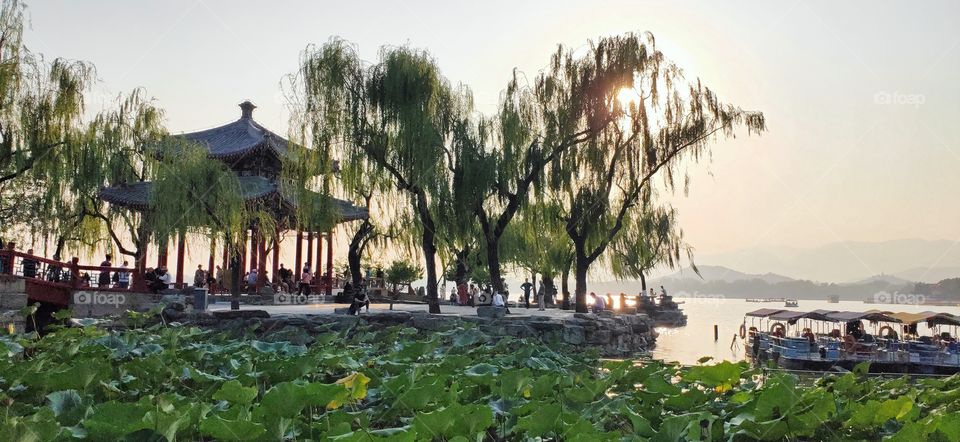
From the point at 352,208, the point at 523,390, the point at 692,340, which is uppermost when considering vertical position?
the point at 352,208

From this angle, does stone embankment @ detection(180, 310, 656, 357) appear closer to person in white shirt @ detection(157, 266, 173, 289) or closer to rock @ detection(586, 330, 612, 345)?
rock @ detection(586, 330, 612, 345)

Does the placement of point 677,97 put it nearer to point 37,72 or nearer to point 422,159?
point 422,159

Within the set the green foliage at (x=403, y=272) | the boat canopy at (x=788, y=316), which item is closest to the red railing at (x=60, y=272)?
the boat canopy at (x=788, y=316)

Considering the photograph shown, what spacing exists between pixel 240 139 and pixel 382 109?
866cm

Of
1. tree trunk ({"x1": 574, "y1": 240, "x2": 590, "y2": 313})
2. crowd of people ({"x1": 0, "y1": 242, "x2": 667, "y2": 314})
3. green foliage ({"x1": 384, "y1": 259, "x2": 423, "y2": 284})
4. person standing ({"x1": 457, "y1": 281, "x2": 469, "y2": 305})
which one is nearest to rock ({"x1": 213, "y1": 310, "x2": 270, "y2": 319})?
crowd of people ({"x1": 0, "y1": 242, "x2": 667, "y2": 314})

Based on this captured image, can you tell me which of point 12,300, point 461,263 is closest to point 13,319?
point 12,300

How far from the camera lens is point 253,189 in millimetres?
18781

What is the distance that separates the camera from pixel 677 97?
1609 centimetres

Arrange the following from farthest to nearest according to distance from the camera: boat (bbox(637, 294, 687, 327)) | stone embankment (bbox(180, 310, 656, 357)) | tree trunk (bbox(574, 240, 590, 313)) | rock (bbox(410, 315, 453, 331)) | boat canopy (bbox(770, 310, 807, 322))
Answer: boat (bbox(637, 294, 687, 327)) < boat canopy (bbox(770, 310, 807, 322)) < tree trunk (bbox(574, 240, 590, 313)) < rock (bbox(410, 315, 453, 331)) < stone embankment (bbox(180, 310, 656, 357))

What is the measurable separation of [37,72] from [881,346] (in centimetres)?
2005

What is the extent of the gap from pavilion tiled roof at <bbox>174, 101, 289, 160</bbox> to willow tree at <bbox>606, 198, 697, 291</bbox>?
36.4 feet

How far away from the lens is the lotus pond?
6.95 ft

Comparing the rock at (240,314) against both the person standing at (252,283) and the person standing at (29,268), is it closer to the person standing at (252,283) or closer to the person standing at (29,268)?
the person standing at (29,268)

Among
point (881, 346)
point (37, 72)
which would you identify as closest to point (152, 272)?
point (37, 72)
